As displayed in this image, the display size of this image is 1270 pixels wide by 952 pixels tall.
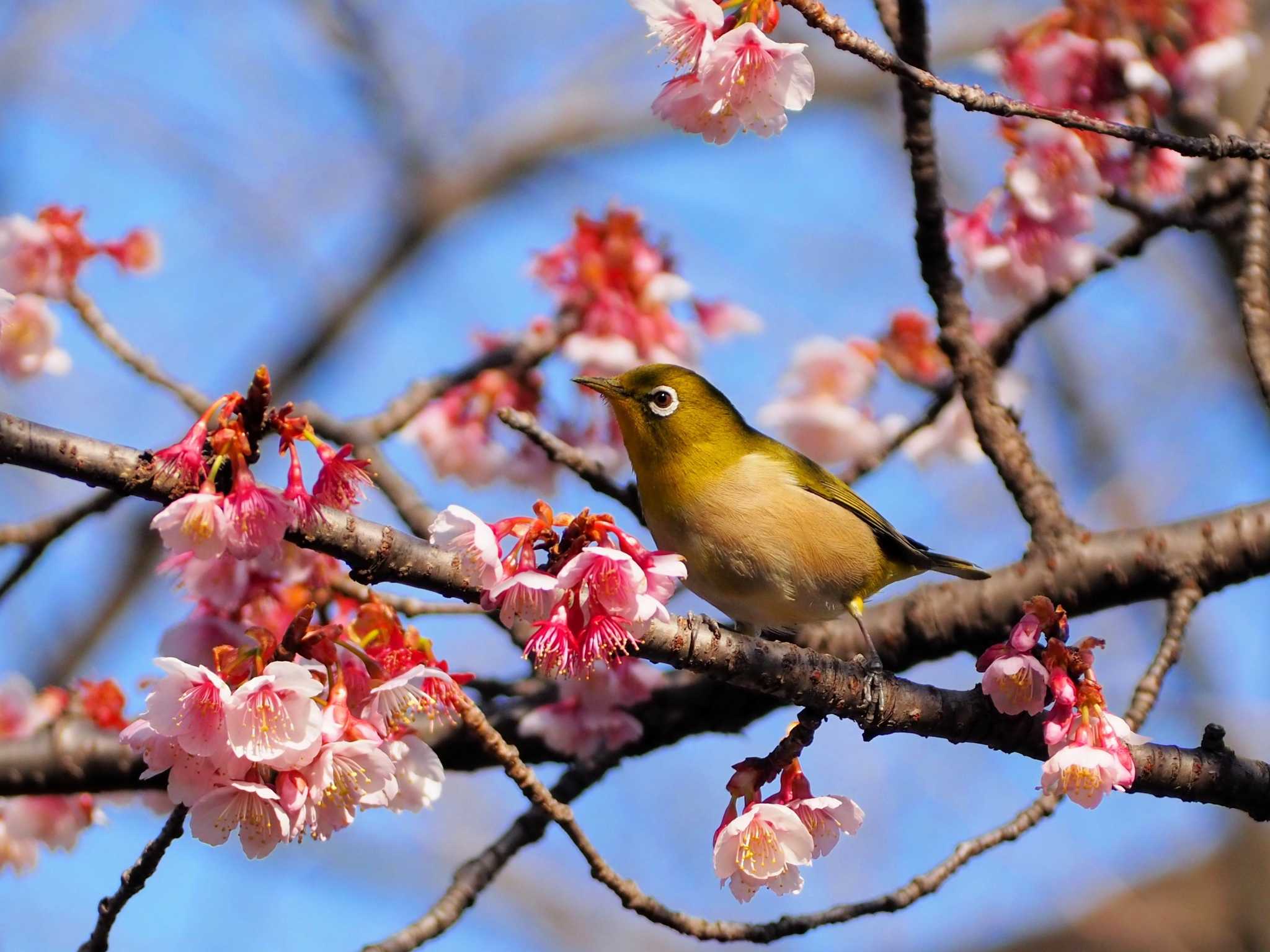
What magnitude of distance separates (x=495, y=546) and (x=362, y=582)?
0.25 metres

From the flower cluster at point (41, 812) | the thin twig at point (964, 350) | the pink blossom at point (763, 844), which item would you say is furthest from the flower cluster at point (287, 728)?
the thin twig at point (964, 350)

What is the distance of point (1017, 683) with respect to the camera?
2.58 metres

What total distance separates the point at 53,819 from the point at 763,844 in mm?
2331

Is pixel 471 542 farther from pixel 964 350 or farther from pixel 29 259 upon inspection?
pixel 29 259

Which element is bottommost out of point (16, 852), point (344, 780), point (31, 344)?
point (344, 780)

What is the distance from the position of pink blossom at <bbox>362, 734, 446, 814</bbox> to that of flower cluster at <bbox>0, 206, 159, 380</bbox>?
224 centimetres

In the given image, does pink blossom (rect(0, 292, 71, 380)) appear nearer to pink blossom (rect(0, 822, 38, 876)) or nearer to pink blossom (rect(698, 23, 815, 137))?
pink blossom (rect(0, 822, 38, 876))

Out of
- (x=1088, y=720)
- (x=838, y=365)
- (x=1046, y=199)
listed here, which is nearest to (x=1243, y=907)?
(x=838, y=365)

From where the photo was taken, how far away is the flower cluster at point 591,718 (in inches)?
150

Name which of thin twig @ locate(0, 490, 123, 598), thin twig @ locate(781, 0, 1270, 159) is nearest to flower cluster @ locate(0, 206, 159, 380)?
thin twig @ locate(0, 490, 123, 598)

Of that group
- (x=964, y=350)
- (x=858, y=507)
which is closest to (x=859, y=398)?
Answer: (x=858, y=507)

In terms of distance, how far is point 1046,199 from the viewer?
14.3 feet

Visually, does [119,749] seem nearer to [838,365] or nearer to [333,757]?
[333,757]

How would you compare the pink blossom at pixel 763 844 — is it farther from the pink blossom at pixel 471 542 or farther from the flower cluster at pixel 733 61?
the flower cluster at pixel 733 61
